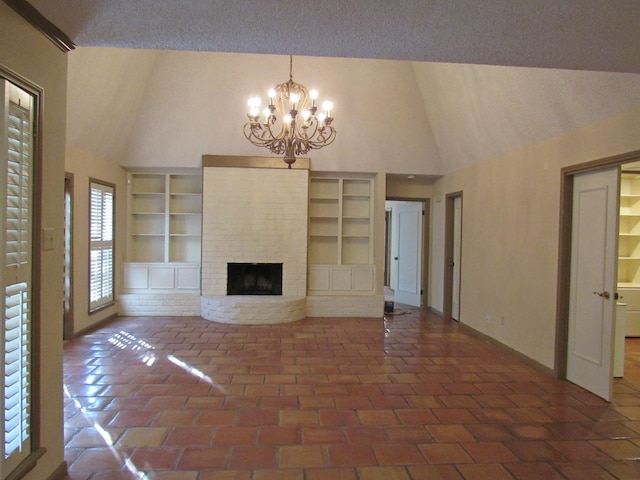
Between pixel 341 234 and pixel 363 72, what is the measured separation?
8.56ft

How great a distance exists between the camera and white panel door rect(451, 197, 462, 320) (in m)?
6.24

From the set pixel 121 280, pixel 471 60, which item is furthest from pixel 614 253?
pixel 121 280

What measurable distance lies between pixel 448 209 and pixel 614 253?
3333 mm

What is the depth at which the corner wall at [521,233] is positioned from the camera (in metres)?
3.62

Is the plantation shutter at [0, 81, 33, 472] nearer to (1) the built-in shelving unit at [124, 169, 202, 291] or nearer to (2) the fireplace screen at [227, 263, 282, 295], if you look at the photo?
(2) the fireplace screen at [227, 263, 282, 295]

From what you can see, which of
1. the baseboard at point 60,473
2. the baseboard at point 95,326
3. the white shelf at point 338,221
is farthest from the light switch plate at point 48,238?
the white shelf at point 338,221

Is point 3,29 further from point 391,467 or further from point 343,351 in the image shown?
point 343,351

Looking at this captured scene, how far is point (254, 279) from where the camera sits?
6.66m

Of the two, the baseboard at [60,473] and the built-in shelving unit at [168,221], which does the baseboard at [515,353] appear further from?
the built-in shelving unit at [168,221]

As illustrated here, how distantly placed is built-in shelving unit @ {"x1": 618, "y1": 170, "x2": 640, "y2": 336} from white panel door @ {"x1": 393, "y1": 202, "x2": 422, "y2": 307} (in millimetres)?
2986

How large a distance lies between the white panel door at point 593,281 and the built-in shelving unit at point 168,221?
17.3ft

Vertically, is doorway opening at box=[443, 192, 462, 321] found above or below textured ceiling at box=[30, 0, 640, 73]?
below

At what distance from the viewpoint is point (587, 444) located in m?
2.66

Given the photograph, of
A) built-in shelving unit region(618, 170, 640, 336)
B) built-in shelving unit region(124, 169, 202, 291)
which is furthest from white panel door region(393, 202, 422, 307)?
built-in shelving unit region(124, 169, 202, 291)
